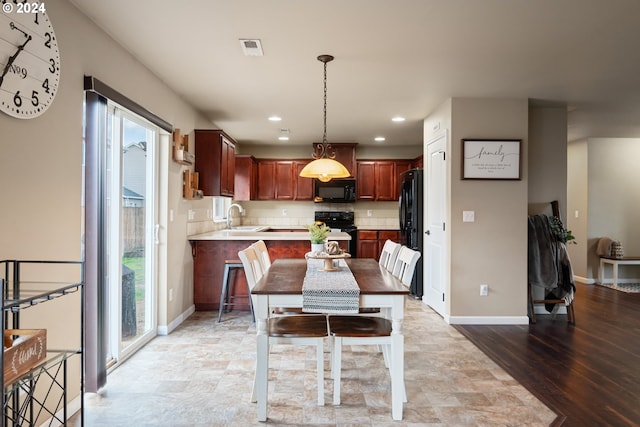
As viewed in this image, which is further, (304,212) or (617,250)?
(304,212)

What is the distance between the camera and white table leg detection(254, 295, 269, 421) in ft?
7.16

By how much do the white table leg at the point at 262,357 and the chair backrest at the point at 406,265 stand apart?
0.89 metres

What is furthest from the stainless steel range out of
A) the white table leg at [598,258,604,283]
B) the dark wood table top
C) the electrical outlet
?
the white table leg at [598,258,604,283]

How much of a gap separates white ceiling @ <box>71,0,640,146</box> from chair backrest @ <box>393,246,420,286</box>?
1478 mm

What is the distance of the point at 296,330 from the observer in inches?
93.0

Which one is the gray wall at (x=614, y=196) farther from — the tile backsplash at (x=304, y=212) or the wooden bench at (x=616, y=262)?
the tile backsplash at (x=304, y=212)

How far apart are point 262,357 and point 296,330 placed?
0.26 metres

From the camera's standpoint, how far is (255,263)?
2693mm

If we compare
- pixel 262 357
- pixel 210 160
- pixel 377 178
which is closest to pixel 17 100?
pixel 262 357

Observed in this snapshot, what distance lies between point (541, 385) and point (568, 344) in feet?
3.70

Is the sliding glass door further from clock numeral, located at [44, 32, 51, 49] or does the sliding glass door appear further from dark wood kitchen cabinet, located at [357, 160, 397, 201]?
dark wood kitchen cabinet, located at [357, 160, 397, 201]

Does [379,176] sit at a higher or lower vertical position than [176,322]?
higher

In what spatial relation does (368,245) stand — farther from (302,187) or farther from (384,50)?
(384,50)

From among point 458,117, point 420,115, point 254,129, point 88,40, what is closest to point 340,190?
point 254,129
